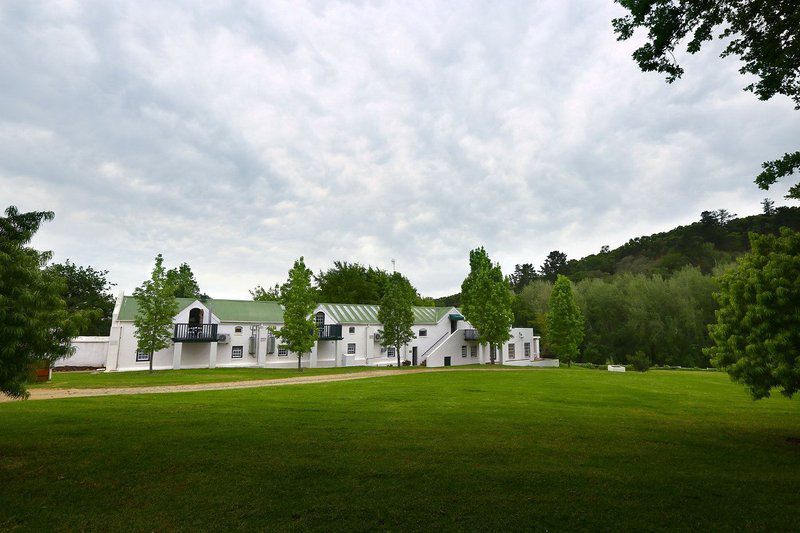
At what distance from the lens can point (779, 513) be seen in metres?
5.88

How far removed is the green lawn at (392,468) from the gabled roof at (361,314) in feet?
98.5

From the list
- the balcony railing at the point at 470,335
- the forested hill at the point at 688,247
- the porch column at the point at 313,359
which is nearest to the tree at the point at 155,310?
the porch column at the point at 313,359

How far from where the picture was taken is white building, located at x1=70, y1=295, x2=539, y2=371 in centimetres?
3597

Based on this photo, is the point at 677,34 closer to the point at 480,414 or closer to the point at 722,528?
the point at 722,528

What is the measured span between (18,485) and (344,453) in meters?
5.38

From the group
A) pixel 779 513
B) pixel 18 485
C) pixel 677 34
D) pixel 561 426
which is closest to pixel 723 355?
pixel 561 426

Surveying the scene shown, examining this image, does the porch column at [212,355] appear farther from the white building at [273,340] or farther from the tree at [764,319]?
the tree at [764,319]

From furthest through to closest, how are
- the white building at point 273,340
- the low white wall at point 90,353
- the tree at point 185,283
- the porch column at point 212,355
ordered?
1. the tree at point 185,283
2. the low white wall at point 90,353
3. the porch column at point 212,355
4. the white building at point 273,340

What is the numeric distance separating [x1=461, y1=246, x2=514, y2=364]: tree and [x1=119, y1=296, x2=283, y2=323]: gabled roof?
19593 millimetres

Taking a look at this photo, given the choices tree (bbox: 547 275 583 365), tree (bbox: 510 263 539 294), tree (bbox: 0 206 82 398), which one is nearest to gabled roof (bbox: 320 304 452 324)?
tree (bbox: 547 275 583 365)

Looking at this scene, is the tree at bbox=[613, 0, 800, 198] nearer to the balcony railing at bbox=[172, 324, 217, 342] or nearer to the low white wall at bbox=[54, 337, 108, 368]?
the balcony railing at bbox=[172, 324, 217, 342]

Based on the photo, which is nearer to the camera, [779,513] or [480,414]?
[779,513]

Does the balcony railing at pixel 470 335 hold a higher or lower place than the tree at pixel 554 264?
lower

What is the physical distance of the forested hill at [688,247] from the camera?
7075 cm
